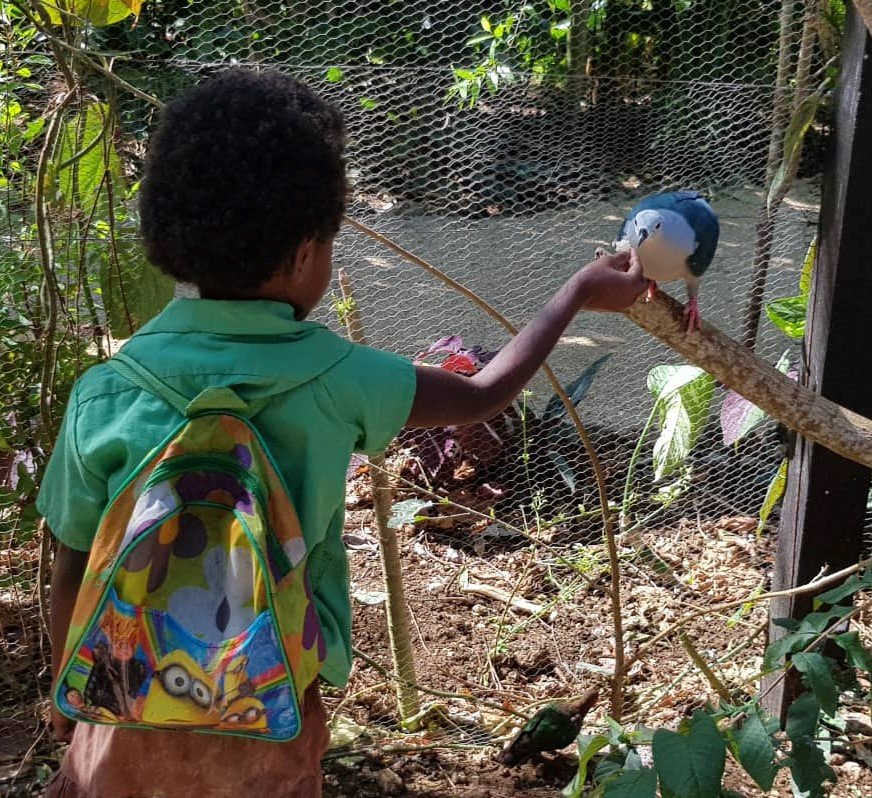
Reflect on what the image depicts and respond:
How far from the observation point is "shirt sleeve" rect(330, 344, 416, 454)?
3.48 feet

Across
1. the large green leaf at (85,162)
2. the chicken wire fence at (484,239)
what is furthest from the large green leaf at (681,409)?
the large green leaf at (85,162)

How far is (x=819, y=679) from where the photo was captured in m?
1.41

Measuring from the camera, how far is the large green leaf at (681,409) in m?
2.42

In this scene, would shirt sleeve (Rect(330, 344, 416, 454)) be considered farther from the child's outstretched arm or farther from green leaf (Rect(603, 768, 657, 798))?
green leaf (Rect(603, 768, 657, 798))

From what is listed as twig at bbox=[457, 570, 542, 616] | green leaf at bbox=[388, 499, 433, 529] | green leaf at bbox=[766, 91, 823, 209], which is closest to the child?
green leaf at bbox=[388, 499, 433, 529]

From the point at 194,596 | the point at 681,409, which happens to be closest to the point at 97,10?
the point at 194,596

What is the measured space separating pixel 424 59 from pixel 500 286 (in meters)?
1.08

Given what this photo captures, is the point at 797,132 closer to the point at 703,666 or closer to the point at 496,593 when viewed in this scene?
the point at 703,666

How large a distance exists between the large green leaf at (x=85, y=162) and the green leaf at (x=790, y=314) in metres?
1.41

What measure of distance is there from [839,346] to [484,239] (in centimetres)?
157

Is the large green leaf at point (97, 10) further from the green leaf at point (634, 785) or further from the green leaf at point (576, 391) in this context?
the green leaf at point (576, 391)

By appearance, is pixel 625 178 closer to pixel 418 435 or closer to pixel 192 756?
pixel 418 435

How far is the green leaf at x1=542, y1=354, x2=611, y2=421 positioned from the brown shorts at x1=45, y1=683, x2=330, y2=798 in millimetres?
2051

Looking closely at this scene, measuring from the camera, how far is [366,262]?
138 inches
